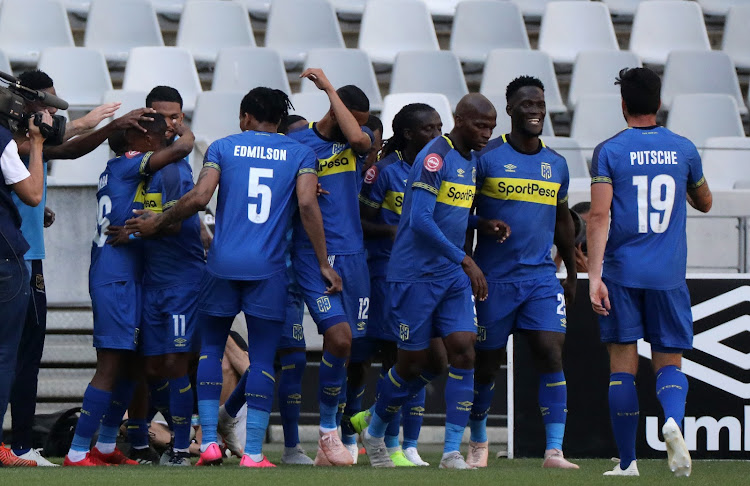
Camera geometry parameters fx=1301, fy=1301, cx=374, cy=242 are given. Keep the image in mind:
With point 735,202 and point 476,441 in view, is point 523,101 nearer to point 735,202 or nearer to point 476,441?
point 476,441

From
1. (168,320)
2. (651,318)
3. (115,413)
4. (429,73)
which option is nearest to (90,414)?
(115,413)

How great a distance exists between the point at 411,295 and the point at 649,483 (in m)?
1.72

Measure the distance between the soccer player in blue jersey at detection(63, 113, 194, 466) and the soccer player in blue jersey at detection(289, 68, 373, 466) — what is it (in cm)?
78

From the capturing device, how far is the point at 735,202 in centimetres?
1007

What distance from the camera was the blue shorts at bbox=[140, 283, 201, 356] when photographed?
7.18m

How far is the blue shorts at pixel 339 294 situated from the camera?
22.9ft

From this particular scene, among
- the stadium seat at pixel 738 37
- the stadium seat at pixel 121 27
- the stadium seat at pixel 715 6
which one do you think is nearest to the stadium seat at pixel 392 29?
the stadium seat at pixel 121 27

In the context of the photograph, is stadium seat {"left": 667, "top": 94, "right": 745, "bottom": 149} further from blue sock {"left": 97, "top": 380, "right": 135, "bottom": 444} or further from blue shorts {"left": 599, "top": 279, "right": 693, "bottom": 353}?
blue sock {"left": 97, "top": 380, "right": 135, "bottom": 444}

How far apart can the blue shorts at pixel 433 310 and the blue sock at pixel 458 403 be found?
23 centimetres

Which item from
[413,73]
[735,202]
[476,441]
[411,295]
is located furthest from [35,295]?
[413,73]

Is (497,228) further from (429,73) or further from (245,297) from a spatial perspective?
(429,73)

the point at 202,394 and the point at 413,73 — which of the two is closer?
the point at 202,394

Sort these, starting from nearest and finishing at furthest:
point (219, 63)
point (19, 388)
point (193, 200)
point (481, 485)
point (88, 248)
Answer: point (481, 485)
point (193, 200)
point (19, 388)
point (88, 248)
point (219, 63)

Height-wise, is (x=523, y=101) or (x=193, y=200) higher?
(x=523, y=101)
